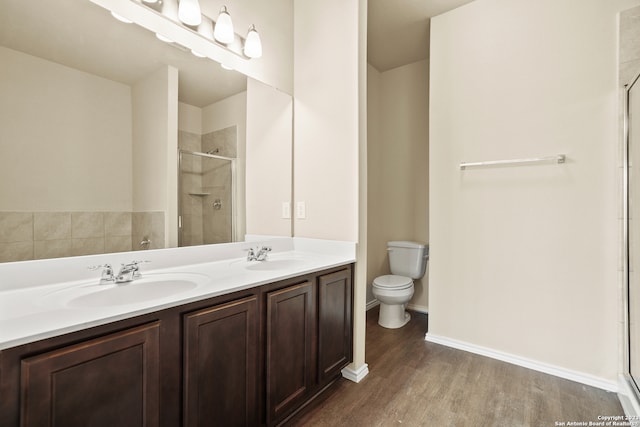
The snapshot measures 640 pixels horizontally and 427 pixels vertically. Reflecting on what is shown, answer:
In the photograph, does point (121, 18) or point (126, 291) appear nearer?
point (126, 291)

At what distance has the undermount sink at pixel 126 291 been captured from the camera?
3.36 ft

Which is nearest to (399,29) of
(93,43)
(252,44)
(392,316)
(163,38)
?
(252,44)

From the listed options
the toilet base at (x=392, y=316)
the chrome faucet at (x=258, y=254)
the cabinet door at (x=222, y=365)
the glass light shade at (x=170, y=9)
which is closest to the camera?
the cabinet door at (x=222, y=365)

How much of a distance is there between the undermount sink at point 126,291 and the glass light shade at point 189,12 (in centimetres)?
129

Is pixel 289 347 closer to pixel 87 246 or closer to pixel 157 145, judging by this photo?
pixel 87 246

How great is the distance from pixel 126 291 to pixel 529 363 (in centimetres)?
250

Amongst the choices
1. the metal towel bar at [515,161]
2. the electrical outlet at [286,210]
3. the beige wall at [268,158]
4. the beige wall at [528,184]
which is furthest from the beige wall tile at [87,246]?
the metal towel bar at [515,161]

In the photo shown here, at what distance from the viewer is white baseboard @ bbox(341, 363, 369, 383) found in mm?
1871

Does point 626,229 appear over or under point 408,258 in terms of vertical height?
over

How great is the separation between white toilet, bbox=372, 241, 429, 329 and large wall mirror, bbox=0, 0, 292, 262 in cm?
143

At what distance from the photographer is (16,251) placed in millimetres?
1084

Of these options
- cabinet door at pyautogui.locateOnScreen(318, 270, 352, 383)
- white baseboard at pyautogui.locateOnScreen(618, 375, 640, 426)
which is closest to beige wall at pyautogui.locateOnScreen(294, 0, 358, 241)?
cabinet door at pyautogui.locateOnScreen(318, 270, 352, 383)

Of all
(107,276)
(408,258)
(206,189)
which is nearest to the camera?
(107,276)

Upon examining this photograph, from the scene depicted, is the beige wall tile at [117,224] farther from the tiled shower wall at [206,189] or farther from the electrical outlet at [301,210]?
the electrical outlet at [301,210]
